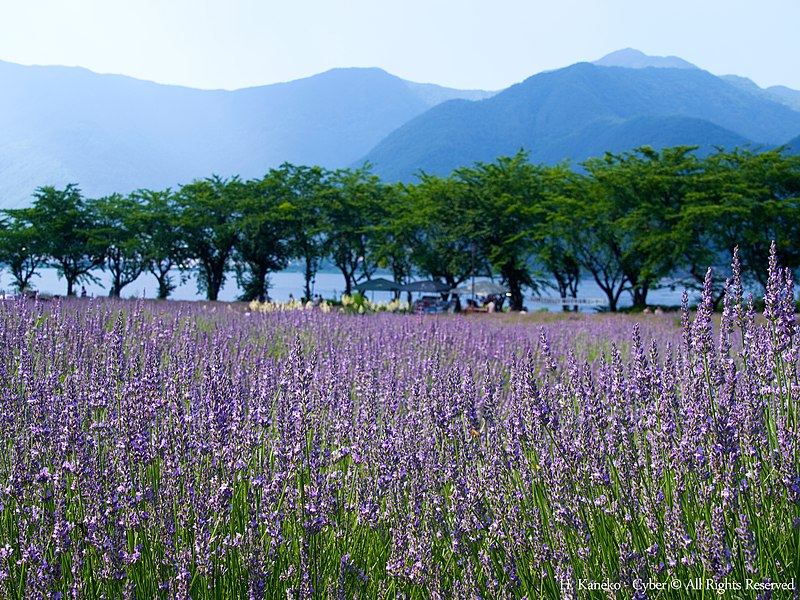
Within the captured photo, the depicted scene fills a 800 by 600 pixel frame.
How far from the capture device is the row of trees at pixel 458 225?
32.0 meters

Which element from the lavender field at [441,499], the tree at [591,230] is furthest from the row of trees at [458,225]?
the lavender field at [441,499]

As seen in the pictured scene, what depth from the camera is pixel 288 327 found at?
1115cm

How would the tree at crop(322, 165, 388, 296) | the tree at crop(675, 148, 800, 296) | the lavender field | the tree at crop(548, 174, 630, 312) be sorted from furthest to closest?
the tree at crop(322, 165, 388, 296)
the tree at crop(548, 174, 630, 312)
the tree at crop(675, 148, 800, 296)
the lavender field

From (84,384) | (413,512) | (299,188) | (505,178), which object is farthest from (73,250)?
(413,512)

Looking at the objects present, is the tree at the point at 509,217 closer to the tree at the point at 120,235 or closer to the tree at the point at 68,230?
the tree at the point at 120,235

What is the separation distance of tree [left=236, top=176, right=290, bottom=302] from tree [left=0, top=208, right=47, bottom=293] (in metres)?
11.7

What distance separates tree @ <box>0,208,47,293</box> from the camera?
39.9 m

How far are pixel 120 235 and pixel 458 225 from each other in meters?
20.1

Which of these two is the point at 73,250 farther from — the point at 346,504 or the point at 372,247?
the point at 346,504

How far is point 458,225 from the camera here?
37.9m

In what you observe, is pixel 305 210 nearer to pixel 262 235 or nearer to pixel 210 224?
pixel 262 235

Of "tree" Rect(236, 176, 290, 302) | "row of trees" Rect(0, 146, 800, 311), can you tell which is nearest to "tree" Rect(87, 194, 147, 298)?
"row of trees" Rect(0, 146, 800, 311)

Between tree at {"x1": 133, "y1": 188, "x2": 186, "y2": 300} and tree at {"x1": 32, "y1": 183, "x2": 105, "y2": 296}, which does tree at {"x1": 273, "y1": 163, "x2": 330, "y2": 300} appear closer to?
tree at {"x1": 133, "y1": 188, "x2": 186, "y2": 300}

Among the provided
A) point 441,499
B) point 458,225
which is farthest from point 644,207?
point 441,499
